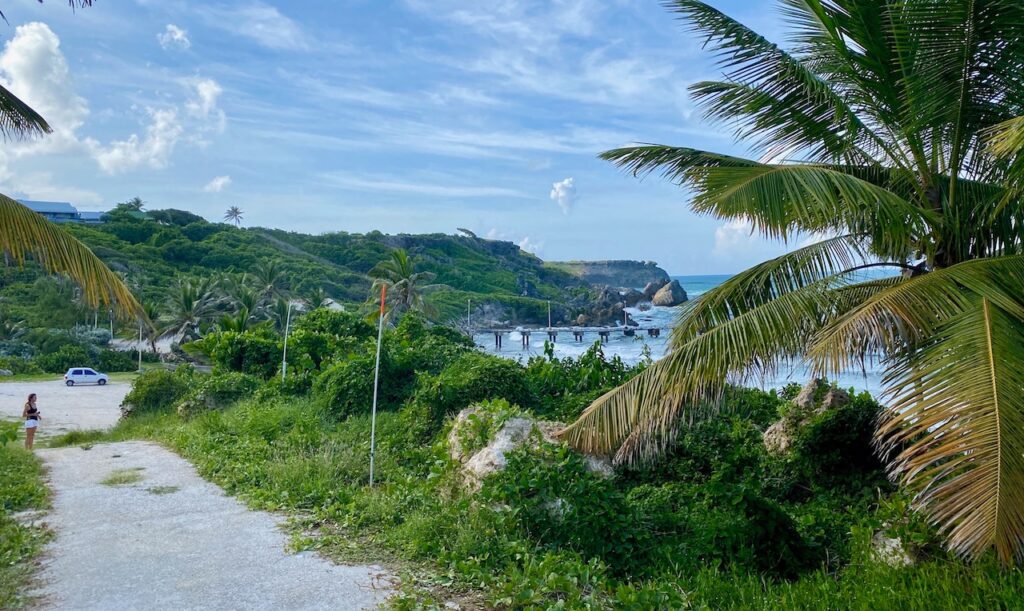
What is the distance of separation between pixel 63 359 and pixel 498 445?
1731 inches

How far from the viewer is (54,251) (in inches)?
219

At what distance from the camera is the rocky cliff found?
498ft

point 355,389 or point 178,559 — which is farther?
point 355,389

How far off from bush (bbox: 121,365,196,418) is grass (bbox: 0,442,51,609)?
677 cm

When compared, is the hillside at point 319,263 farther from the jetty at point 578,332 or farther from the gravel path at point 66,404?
the gravel path at point 66,404

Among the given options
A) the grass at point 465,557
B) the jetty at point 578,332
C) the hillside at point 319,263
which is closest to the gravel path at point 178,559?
the grass at point 465,557

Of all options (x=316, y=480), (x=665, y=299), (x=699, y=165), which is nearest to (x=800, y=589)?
(x=699, y=165)

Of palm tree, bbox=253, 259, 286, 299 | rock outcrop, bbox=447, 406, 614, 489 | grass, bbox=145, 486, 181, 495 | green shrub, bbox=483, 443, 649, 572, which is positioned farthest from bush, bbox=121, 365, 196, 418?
palm tree, bbox=253, 259, 286, 299

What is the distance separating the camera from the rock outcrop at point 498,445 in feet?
23.7

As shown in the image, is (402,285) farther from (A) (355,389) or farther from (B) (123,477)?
(B) (123,477)

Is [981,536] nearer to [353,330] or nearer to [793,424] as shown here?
[793,424]

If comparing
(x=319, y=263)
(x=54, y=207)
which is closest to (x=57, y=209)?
(x=54, y=207)

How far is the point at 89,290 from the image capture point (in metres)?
5.61

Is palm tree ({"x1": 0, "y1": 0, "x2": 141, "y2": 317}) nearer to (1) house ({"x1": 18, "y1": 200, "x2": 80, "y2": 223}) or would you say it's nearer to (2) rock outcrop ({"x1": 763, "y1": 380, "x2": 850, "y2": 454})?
(2) rock outcrop ({"x1": 763, "y1": 380, "x2": 850, "y2": 454})
